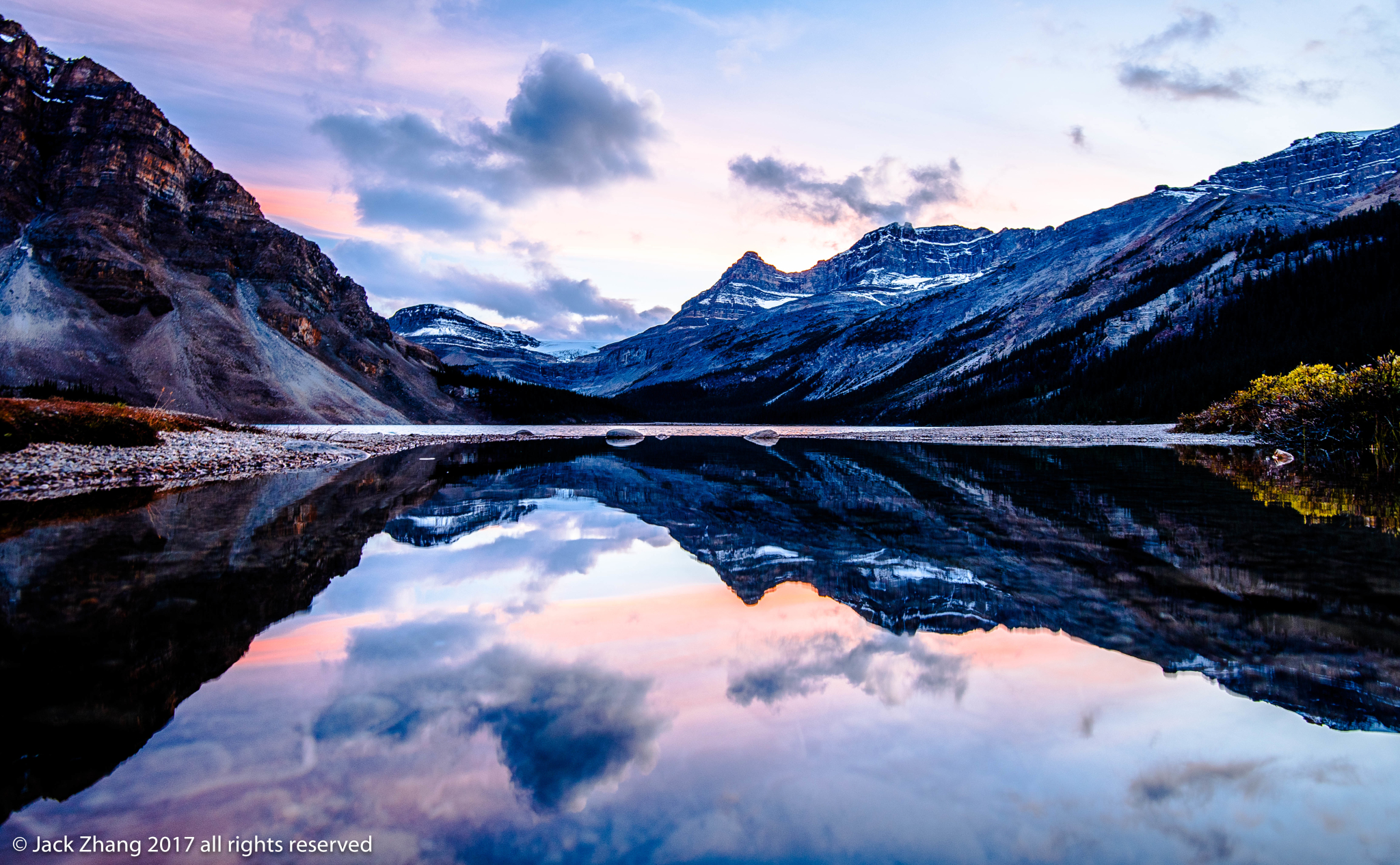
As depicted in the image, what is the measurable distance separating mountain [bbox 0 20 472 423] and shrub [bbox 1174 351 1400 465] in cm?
12257

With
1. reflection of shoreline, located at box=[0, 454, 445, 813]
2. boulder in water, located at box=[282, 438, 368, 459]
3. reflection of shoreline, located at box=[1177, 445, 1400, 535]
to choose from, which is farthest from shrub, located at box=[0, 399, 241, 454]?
reflection of shoreline, located at box=[1177, 445, 1400, 535]

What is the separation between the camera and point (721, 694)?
7270mm

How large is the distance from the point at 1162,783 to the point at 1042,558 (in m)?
8.25

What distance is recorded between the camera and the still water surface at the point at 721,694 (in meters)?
4.83

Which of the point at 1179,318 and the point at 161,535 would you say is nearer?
the point at 161,535

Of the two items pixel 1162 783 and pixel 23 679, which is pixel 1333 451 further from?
pixel 23 679

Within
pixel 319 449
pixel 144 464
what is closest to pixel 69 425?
pixel 144 464

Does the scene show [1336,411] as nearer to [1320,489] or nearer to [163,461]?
[1320,489]

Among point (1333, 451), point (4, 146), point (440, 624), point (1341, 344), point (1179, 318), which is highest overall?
point (4, 146)

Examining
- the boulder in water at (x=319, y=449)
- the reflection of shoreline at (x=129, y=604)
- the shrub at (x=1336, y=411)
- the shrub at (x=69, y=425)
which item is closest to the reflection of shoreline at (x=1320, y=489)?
the shrub at (x=1336, y=411)

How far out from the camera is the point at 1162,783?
17.6 ft

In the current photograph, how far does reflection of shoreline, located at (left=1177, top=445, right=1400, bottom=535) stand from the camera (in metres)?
16.9

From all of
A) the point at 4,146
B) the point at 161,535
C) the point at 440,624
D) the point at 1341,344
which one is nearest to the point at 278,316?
the point at 4,146

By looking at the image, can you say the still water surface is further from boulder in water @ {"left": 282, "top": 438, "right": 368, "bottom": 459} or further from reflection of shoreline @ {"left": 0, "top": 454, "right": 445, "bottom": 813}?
boulder in water @ {"left": 282, "top": 438, "right": 368, "bottom": 459}
